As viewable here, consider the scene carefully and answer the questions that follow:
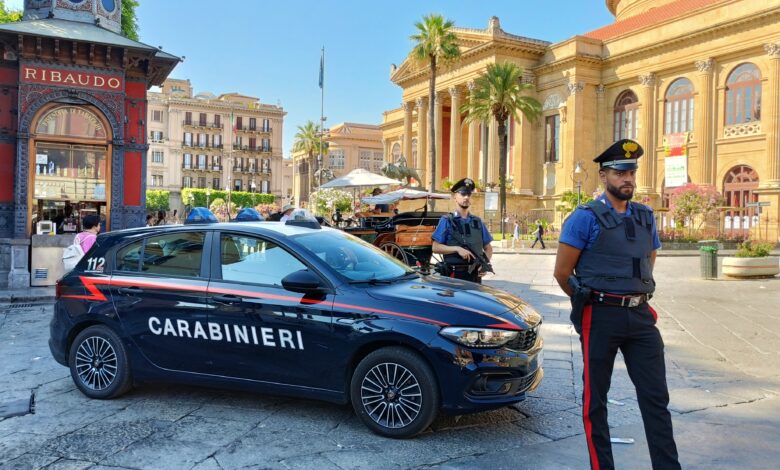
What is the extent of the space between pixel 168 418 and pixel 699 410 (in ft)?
13.9

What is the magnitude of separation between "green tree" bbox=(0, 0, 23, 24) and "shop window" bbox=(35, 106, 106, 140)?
1843cm

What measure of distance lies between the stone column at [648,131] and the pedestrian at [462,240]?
37.4 meters

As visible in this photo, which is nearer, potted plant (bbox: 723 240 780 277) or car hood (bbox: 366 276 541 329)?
car hood (bbox: 366 276 541 329)

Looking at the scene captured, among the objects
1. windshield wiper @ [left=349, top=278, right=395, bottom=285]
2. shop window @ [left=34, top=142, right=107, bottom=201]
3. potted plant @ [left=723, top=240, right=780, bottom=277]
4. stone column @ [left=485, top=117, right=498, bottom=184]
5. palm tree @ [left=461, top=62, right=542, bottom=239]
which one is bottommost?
potted plant @ [left=723, top=240, right=780, bottom=277]

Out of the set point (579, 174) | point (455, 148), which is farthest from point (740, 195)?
point (455, 148)

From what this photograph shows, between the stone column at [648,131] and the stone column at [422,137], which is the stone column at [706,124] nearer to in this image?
the stone column at [648,131]

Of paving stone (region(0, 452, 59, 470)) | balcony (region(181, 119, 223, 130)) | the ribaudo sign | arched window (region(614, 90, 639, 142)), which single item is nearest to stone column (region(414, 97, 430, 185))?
arched window (region(614, 90, 639, 142))

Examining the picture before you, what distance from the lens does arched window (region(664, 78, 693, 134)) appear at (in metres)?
38.9

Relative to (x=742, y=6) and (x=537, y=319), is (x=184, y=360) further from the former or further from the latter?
(x=742, y=6)

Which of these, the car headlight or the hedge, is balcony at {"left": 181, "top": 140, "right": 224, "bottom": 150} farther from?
the car headlight

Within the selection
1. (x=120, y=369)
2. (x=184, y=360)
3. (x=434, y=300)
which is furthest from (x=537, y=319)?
(x=120, y=369)

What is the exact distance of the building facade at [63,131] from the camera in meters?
12.1

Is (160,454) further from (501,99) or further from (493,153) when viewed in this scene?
(493,153)

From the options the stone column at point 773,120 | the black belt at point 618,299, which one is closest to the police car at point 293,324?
the black belt at point 618,299
